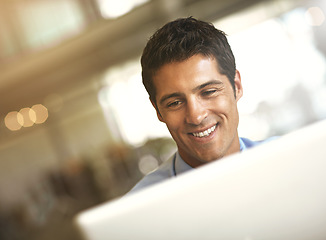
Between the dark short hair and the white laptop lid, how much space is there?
364mm

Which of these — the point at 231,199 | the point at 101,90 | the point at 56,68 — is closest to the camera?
the point at 231,199

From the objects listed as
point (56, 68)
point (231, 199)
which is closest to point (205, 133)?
point (231, 199)

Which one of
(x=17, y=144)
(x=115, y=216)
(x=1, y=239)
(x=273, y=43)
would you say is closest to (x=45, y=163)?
(x=17, y=144)

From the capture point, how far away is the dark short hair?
69cm

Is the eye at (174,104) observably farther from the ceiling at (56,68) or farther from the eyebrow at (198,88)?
the ceiling at (56,68)

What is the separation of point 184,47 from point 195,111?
0.45 feet

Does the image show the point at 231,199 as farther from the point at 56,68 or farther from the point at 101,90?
the point at 56,68

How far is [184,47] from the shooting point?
68 cm

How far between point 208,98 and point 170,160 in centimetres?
22

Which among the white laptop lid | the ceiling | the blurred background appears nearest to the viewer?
the white laptop lid

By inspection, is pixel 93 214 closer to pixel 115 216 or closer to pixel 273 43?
pixel 115 216

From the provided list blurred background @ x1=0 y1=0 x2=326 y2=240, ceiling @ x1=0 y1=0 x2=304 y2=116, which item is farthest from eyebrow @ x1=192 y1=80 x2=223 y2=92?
ceiling @ x1=0 y1=0 x2=304 y2=116

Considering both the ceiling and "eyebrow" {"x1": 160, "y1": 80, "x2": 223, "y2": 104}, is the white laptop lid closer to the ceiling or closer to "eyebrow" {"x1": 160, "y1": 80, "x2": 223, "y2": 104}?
"eyebrow" {"x1": 160, "y1": 80, "x2": 223, "y2": 104}

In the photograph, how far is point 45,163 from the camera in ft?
27.0
